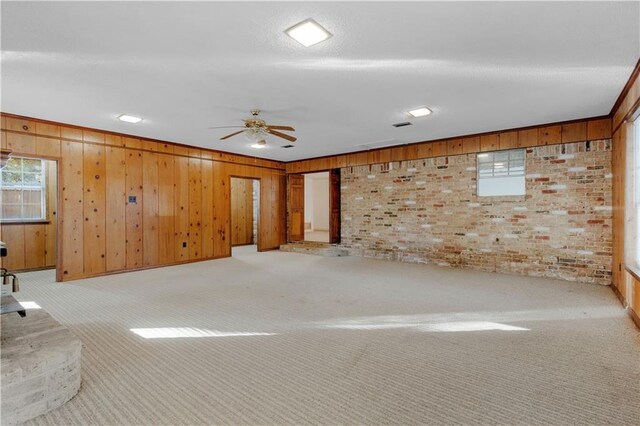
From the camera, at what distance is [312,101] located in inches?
162

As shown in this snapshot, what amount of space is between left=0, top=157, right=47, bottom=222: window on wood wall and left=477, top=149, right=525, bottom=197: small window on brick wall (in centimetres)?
865

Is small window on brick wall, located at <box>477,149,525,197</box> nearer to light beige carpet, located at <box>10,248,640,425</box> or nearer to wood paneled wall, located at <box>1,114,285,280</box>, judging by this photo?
light beige carpet, located at <box>10,248,640,425</box>

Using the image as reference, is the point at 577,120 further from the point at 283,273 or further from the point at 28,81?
the point at 28,81

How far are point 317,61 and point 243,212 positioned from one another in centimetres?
803

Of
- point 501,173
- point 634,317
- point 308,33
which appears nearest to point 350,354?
point 308,33

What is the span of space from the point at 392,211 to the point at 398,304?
145 inches

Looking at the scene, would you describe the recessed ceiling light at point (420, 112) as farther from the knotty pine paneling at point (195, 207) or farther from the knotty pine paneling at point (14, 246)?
the knotty pine paneling at point (14, 246)

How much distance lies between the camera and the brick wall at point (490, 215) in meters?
4.96

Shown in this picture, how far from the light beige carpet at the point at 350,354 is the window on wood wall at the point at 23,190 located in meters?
2.49

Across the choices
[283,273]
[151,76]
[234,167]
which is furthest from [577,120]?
[234,167]

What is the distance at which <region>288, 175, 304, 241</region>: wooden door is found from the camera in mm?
9398

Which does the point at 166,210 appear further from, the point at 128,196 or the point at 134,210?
the point at 128,196

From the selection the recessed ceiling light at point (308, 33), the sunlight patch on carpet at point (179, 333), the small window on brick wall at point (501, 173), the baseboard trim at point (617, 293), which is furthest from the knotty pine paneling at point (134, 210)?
the baseboard trim at point (617, 293)

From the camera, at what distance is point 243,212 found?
1048cm
